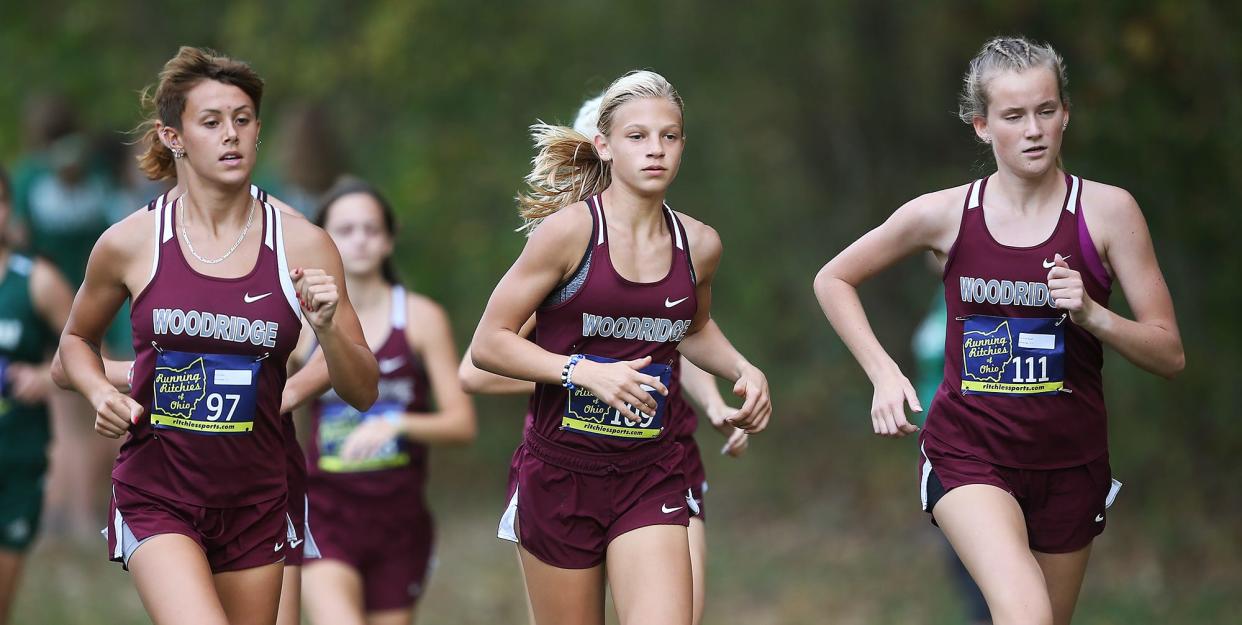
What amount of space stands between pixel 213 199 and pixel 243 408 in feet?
2.08

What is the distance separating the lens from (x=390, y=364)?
6141 mm

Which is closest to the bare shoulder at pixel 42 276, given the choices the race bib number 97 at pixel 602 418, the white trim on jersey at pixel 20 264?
the white trim on jersey at pixel 20 264

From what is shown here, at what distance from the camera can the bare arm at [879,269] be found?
465 cm

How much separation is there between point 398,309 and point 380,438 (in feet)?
1.99

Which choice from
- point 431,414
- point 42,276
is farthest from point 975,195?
point 42,276

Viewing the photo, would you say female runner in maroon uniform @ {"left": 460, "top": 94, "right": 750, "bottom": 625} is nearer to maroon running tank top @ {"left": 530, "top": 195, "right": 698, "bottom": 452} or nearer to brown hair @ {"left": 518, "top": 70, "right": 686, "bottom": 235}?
brown hair @ {"left": 518, "top": 70, "right": 686, "bottom": 235}

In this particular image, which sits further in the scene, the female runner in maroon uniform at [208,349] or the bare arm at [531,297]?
the bare arm at [531,297]

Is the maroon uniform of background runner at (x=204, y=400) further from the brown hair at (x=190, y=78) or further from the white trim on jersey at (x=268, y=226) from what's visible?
the brown hair at (x=190, y=78)

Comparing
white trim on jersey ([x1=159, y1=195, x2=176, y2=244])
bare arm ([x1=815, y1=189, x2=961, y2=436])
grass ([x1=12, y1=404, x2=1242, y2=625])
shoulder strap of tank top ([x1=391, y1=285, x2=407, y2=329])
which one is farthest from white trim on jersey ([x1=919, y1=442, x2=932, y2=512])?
grass ([x1=12, y1=404, x2=1242, y2=625])

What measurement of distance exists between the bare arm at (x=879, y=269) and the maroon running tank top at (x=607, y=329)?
511mm

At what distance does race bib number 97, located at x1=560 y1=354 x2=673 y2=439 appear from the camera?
4.68 metres

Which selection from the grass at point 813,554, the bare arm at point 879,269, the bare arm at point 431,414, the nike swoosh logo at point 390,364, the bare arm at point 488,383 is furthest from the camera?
the grass at point 813,554

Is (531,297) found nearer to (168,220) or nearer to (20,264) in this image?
(168,220)

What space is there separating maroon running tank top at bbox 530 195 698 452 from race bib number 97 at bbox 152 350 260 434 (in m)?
0.92
